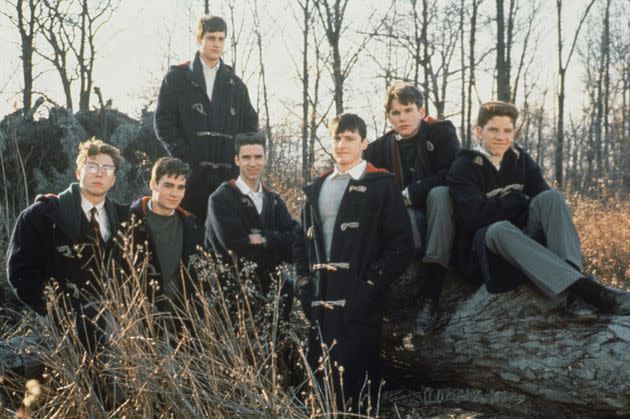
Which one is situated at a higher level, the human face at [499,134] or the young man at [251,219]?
the human face at [499,134]

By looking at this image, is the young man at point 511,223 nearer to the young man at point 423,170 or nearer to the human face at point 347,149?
the young man at point 423,170

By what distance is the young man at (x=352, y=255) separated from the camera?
12.6 ft

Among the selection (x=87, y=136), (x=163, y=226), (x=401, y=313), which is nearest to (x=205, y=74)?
(x=163, y=226)

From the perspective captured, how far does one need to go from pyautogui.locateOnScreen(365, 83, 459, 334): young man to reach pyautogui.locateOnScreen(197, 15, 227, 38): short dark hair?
1597 mm

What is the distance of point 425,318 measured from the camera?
423 cm

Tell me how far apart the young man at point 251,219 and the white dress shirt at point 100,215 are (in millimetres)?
764

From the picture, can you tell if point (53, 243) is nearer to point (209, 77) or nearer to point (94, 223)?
point (94, 223)

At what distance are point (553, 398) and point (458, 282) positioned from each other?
96cm

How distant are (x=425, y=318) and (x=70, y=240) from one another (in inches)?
95.4

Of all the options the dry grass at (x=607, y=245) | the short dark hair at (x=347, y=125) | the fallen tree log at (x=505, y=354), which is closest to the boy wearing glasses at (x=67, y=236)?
the fallen tree log at (x=505, y=354)

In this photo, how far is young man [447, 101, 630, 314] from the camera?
11.0 feet

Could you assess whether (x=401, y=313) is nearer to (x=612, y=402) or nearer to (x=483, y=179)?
(x=483, y=179)

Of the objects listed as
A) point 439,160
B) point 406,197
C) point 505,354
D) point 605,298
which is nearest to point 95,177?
point 406,197

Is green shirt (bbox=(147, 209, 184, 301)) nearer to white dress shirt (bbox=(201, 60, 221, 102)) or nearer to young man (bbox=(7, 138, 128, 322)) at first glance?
young man (bbox=(7, 138, 128, 322))
